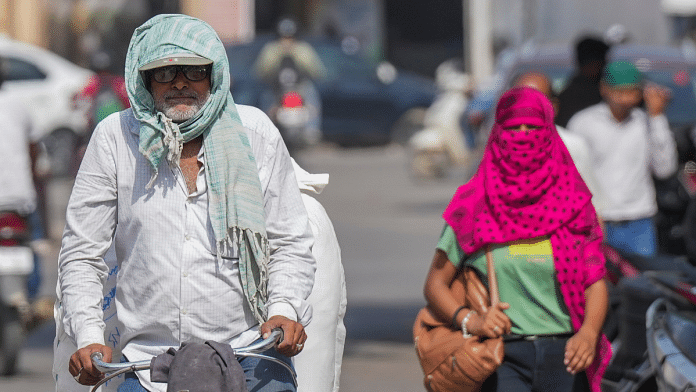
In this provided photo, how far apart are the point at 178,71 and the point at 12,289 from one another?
14.6ft

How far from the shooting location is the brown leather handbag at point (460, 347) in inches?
174

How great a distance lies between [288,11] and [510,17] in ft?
29.8

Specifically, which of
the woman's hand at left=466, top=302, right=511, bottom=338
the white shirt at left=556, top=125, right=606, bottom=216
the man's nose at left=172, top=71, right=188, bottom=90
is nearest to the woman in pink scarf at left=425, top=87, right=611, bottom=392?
the woman's hand at left=466, top=302, right=511, bottom=338

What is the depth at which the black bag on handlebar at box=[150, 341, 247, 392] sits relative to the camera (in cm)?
357

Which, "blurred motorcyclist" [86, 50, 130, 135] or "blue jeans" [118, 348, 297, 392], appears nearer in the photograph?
"blue jeans" [118, 348, 297, 392]

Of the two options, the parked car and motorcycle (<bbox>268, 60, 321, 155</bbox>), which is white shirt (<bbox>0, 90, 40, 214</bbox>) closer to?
motorcycle (<bbox>268, 60, 321, 155</bbox>)

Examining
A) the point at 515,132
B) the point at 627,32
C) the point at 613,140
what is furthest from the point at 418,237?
the point at 515,132

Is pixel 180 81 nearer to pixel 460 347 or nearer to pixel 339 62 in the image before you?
pixel 460 347

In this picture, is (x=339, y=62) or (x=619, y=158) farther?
(x=339, y=62)

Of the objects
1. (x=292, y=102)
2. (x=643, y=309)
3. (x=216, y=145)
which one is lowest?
(x=292, y=102)

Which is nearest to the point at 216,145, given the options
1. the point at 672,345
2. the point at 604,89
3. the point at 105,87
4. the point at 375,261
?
the point at 672,345

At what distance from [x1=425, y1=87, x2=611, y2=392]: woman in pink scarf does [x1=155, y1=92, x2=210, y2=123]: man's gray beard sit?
1.16 metres

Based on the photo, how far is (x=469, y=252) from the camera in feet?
14.9

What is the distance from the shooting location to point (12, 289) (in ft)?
26.0
